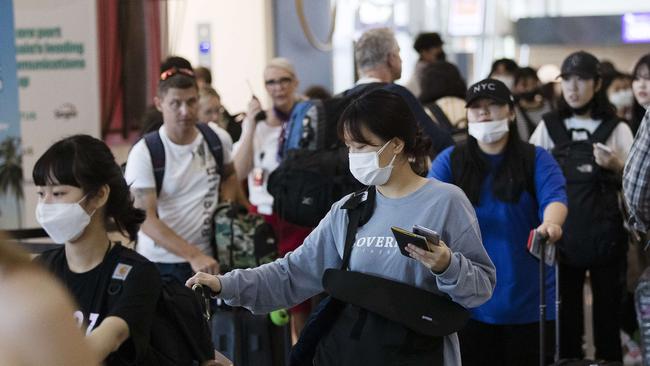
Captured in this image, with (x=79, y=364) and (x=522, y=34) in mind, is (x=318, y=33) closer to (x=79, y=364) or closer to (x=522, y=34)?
(x=79, y=364)

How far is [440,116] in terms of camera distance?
263 inches

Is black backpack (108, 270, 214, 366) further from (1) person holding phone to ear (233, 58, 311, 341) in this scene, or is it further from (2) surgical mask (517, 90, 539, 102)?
(2) surgical mask (517, 90, 539, 102)

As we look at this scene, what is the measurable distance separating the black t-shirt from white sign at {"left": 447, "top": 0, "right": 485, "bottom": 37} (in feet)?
59.8

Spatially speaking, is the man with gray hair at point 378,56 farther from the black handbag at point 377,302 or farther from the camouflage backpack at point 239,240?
the black handbag at point 377,302

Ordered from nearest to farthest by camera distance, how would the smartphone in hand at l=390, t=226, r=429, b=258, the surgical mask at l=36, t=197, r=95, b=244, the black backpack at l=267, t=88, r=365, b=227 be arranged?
the smartphone in hand at l=390, t=226, r=429, b=258
the surgical mask at l=36, t=197, r=95, b=244
the black backpack at l=267, t=88, r=365, b=227

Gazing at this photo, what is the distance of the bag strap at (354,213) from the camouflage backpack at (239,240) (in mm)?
1866

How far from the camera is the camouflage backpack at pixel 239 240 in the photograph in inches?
214

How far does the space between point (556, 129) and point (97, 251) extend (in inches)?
124

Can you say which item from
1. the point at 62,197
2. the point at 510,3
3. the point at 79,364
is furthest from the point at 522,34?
the point at 79,364

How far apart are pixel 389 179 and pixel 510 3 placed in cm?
2288

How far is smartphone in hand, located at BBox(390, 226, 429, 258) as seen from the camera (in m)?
3.14

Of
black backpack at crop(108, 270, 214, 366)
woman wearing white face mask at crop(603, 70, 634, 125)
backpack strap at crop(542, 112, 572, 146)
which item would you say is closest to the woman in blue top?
backpack strap at crop(542, 112, 572, 146)

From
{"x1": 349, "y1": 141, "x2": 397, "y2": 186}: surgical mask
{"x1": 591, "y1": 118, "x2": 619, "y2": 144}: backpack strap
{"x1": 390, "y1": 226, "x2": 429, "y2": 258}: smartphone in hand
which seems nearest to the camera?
{"x1": 390, "y1": 226, "x2": 429, "y2": 258}: smartphone in hand

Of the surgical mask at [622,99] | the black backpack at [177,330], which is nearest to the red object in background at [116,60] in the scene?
the black backpack at [177,330]
